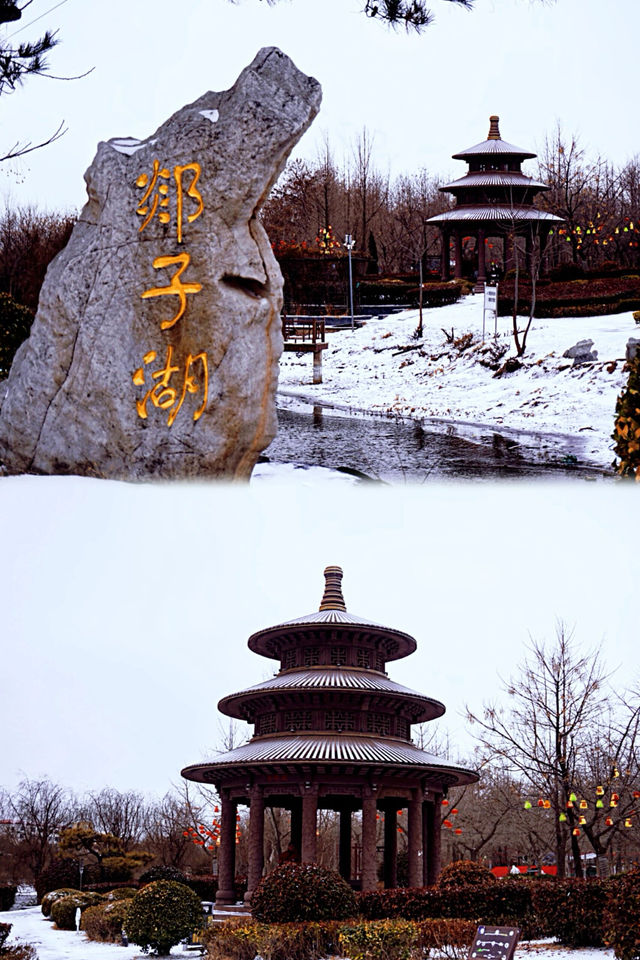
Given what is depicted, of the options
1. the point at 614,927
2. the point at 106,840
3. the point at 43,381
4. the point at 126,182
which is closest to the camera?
the point at 614,927

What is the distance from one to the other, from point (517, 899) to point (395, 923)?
2.08m

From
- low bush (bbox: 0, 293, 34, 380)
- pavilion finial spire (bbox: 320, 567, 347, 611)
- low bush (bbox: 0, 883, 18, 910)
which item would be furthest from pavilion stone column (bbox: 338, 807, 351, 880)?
low bush (bbox: 0, 293, 34, 380)

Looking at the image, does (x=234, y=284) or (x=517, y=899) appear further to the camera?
(x=517, y=899)

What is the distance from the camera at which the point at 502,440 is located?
1465cm

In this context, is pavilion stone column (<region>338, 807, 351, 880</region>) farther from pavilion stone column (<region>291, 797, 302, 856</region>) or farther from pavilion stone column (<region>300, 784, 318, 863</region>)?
pavilion stone column (<region>300, 784, 318, 863</region>)

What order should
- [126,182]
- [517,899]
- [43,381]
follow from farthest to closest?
[517,899]
[43,381]
[126,182]

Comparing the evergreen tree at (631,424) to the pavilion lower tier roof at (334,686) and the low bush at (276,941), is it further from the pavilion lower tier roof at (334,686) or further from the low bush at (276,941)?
the pavilion lower tier roof at (334,686)

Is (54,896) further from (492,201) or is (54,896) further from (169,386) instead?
(492,201)

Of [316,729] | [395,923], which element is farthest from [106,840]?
[395,923]

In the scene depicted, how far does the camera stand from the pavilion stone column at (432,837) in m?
14.0

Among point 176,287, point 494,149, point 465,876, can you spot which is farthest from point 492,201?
point 176,287

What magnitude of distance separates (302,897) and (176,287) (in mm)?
6166

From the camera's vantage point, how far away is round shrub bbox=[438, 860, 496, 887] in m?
10.9

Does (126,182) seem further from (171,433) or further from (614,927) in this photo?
(614,927)
